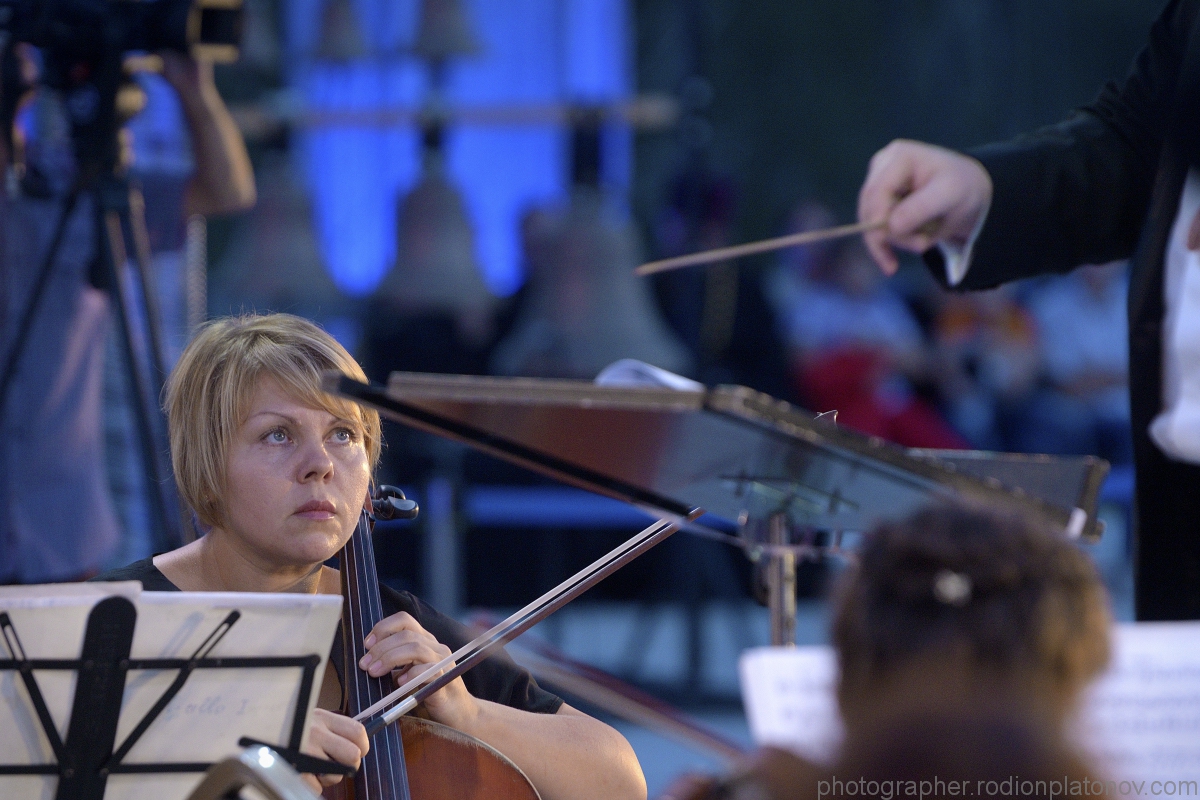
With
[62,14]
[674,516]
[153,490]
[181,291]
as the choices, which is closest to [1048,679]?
[674,516]

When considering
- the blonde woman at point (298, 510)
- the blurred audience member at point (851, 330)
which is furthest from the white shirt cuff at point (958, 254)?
the blurred audience member at point (851, 330)

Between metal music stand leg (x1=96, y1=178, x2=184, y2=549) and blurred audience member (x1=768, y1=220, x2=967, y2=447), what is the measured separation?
2.78 meters

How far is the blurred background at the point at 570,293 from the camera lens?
4484mm

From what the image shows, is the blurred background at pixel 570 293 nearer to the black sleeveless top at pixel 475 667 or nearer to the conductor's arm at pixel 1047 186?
the black sleeveless top at pixel 475 667

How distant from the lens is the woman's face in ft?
4.90

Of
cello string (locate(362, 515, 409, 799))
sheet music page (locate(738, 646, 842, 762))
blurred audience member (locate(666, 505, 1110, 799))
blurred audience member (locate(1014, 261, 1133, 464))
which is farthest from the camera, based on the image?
blurred audience member (locate(1014, 261, 1133, 464))

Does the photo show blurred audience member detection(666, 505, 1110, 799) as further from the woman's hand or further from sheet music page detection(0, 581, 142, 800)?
the woman's hand

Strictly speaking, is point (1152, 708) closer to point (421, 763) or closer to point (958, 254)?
point (958, 254)

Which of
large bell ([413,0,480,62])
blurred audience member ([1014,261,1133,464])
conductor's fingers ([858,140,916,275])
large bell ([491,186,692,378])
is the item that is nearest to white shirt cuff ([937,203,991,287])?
conductor's fingers ([858,140,916,275])

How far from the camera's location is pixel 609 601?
16.9 ft

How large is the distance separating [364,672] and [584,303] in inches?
124

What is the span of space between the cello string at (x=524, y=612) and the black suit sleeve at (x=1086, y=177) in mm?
499

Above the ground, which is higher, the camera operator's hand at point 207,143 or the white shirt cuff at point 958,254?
the camera operator's hand at point 207,143

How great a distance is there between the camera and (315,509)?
1.50 m
